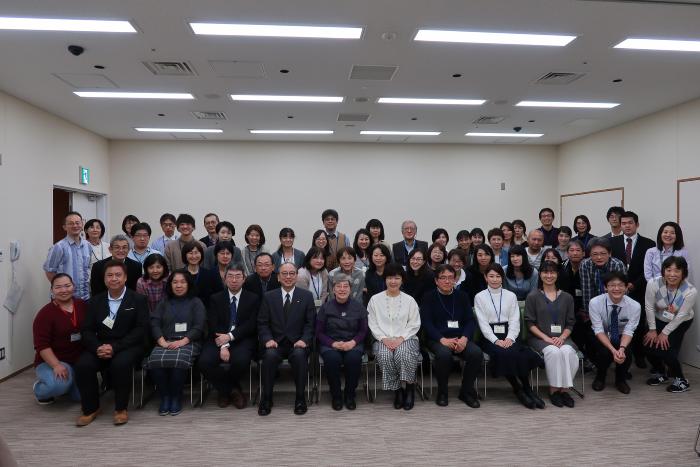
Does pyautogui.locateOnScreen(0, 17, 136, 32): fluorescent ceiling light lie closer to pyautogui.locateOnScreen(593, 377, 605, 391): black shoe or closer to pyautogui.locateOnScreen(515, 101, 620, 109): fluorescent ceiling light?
pyautogui.locateOnScreen(515, 101, 620, 109): fluorescent ceiling light

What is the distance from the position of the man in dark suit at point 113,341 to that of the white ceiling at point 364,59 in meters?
2.17

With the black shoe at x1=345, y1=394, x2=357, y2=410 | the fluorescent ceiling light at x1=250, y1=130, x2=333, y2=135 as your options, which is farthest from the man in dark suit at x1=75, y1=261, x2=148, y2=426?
the fluorescent ceiling light at x1=250, y1=130, x2=333, y2=135

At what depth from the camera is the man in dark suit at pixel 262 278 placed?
4883 mm

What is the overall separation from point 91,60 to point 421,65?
3.35 metres

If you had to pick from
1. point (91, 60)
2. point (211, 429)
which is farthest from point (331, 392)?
point (91, 60)

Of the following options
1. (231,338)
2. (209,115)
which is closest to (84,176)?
(209,115)

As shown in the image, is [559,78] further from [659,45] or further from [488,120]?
[488,120]

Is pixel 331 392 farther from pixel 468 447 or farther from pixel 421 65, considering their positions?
pixel 421 65

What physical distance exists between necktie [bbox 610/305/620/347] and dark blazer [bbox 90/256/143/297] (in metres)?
5.09

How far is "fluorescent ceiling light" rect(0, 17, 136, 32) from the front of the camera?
12.4 feet

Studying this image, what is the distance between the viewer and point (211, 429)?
393cm

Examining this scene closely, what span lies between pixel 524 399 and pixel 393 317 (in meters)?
1.46

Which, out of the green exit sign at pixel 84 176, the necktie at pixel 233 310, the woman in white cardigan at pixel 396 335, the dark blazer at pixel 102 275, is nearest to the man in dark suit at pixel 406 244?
the woman in white cardigan at pixel 396 335

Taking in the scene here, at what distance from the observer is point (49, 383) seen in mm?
4289
